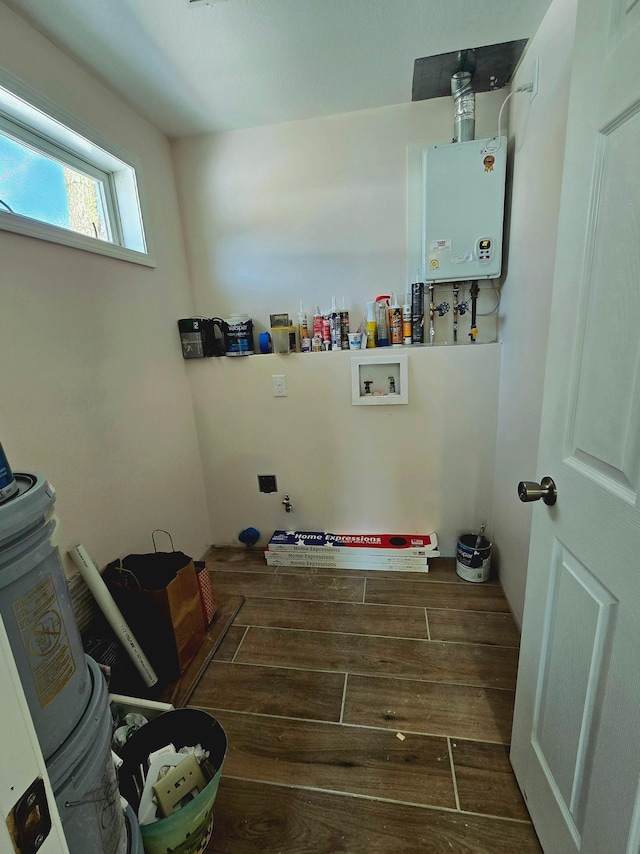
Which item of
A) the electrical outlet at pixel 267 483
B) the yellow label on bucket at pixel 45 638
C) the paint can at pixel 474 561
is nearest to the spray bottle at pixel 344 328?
the electrical outlet at pixel 267 483

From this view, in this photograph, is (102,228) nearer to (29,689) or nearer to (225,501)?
(225,501)

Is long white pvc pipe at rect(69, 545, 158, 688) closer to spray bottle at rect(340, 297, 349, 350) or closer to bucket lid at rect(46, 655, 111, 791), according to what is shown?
bucket lid at rect(46, 655, 111, 791)

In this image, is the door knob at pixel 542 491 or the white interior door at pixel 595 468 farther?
the door knob at pixel 542 491

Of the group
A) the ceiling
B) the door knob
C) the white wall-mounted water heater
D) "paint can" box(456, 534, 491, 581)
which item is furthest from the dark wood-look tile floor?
the ceiling

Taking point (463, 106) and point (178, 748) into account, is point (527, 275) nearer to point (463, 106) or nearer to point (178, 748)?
point (463, 106)

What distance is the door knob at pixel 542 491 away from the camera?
2.72 ft

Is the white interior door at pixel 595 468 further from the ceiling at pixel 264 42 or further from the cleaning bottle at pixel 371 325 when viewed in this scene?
the cleaning bottle at pixel 371 325

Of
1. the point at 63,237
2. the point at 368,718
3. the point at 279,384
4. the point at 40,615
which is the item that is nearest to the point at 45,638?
the point at 40,615

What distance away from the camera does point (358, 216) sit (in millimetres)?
1937

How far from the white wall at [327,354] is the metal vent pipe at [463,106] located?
4.8 inches

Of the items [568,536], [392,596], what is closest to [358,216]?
[568,536]

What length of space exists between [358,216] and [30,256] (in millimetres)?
1511

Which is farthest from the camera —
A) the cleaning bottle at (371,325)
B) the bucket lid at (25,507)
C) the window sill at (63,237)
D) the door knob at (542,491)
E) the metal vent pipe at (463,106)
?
the cleaning bottle at (371,325)

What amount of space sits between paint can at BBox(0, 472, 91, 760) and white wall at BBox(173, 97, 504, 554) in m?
1.54
